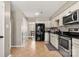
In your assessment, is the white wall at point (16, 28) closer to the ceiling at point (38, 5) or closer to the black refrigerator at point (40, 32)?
the ceiling at point (38, 5)

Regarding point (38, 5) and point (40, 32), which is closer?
point (38, 5)

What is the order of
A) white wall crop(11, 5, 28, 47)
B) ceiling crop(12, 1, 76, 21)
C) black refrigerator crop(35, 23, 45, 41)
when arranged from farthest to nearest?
black refrigerator crop(35, 23, 45, 41)
white wall crop(11, 5, 28, 47)
ceiling crop(12, 1, 76, 21)

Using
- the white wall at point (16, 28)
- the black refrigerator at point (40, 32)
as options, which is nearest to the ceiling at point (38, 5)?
the white wall at point (16, 28)

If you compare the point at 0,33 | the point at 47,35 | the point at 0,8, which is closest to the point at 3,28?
the point at 0,33

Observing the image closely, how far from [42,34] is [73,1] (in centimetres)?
758

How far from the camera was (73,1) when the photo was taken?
5.09 metres

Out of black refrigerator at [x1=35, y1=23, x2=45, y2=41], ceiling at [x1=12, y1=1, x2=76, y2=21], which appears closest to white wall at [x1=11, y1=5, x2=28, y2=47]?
ceiling at [x1=12, y1=1, x2=76, y2=21]

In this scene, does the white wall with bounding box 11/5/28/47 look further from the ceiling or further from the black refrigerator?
the black refrigerator

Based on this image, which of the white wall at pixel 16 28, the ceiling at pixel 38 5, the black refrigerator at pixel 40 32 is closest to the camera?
the ceiling at pixel 38 5

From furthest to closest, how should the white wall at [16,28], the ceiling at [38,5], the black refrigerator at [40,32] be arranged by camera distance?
the black refrigerator at [40,32]
the white wall at [16,28]
the ceiling at [38,5]

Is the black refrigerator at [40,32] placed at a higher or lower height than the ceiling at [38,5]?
lower

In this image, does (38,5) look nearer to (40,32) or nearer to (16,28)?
(16,28)

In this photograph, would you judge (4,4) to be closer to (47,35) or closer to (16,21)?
(16,21)

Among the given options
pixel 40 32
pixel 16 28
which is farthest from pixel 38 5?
pixel 40 32
